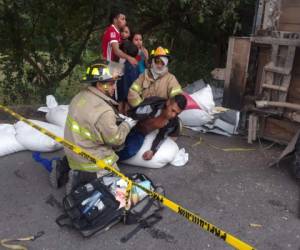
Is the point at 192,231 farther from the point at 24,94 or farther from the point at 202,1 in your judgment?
the point at 24,94

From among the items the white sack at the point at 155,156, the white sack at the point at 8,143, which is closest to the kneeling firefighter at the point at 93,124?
the white sack at the point at 155,156

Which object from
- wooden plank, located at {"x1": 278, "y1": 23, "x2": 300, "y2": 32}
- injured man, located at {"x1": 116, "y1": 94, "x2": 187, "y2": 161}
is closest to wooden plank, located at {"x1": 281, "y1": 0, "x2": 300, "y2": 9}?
wooden plank, located at {"x1": 278, "y1": 23, "x2": 300, "y2": 32}

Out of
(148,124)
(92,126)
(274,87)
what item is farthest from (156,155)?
(274,87)

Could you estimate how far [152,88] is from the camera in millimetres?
4699

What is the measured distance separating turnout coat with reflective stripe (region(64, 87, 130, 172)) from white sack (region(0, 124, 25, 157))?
147 cm

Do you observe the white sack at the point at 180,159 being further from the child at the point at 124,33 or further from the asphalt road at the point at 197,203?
the child at the point at 124,33

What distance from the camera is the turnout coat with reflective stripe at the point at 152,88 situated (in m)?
4.63

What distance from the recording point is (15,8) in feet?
20.8

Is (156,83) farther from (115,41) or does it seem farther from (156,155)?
(115,41)

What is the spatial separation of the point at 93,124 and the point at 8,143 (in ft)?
6.15

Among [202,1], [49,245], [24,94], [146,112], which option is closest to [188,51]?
[202,1]

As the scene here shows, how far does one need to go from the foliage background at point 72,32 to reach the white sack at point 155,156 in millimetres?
2883

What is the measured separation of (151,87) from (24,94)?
13.1ft

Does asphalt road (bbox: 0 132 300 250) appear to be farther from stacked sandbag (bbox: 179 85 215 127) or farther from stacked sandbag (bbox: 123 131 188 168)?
stacked sandbag (bbox: 179 85 215 127)
